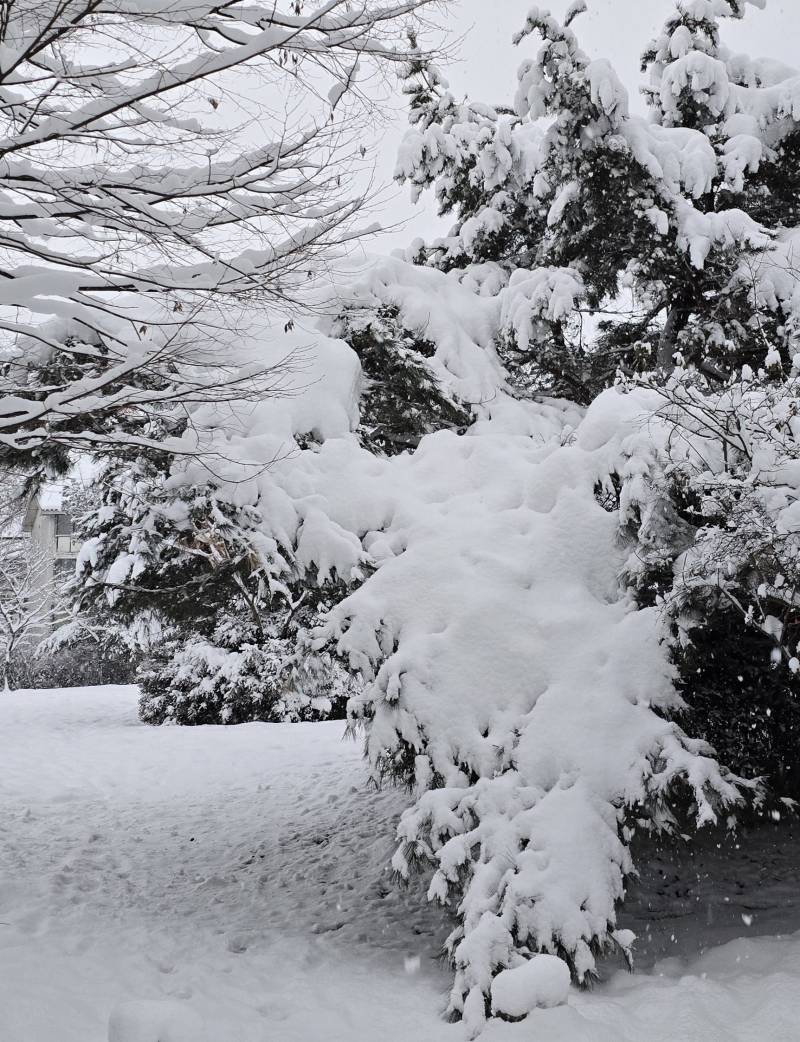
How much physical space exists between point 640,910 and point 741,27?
779 centimetres

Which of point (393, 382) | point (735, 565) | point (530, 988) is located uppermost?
point (393, 382)

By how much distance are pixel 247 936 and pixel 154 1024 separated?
61.3 inches

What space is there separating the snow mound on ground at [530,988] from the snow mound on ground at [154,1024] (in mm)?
1267

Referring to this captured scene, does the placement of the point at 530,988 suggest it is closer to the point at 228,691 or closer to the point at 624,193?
the point at 624,193

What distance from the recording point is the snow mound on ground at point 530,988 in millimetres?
3006

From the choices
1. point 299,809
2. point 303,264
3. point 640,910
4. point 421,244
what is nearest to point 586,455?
point 303,264

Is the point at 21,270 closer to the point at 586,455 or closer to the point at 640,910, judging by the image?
the point at 586,455

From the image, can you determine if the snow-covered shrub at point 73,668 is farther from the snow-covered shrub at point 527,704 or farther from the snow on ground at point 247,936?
the snow-covered shrub at point 527,704

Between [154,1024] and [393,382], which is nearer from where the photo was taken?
[154,1024]

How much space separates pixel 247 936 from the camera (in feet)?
14.6

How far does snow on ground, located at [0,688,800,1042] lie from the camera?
3176mm

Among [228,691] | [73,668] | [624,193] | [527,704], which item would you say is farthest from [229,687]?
[73,668]

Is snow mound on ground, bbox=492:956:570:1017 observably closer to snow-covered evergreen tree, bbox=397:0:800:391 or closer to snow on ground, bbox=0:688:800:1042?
snow on ground, bbox=0:688:800:1042

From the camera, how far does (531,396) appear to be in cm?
645
